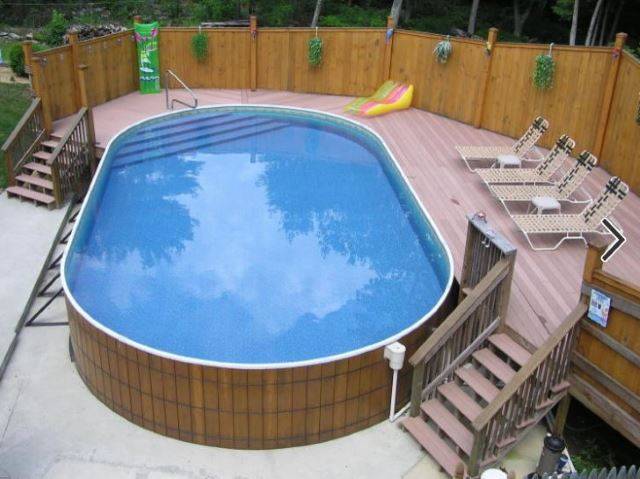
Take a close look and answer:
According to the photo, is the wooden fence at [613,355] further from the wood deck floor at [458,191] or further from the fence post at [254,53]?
the fence post at [254,53]

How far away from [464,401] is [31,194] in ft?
24.4

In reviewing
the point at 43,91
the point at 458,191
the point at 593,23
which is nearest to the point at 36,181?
the point at 43,91

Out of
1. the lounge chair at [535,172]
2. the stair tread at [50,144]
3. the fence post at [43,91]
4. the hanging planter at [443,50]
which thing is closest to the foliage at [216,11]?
the hanging planter at [443,50]

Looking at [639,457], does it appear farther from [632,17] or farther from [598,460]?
[632,17]

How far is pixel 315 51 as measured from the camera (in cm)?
1491

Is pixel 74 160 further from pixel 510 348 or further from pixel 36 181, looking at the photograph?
pixel 510 348

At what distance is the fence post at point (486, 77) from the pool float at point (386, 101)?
172cm

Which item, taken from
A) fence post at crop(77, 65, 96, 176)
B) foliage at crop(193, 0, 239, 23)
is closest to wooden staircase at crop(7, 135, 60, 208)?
fence post at crop(77, 65, 96, 176)

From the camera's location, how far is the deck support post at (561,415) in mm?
6574

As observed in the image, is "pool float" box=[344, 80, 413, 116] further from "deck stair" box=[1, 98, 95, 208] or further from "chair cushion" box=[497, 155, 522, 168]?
"deck stair" box=[1, 98, 95, 208]

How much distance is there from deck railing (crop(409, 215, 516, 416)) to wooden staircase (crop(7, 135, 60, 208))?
6.55 metres

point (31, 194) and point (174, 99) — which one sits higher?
point (174, 99)

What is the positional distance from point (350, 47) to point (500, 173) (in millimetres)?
5917

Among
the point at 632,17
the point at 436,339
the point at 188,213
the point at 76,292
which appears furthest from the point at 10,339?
the point at 632,17
